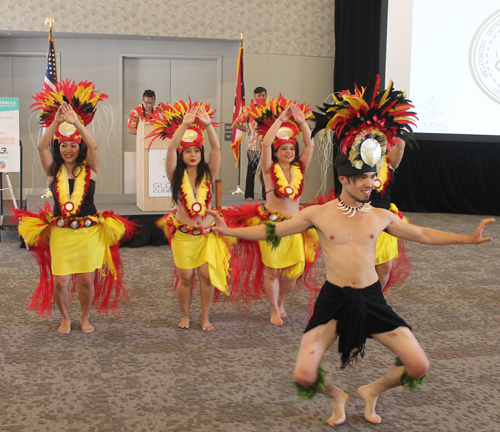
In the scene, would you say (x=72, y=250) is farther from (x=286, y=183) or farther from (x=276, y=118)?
(x=276, y=118)

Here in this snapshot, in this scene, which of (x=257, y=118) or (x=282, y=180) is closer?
(x=282, y=180)

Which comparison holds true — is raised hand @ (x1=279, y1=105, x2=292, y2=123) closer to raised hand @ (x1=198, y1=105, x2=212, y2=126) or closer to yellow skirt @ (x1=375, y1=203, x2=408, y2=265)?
raised hand @ (x1=198, y1=105, x2=212, y2=126)

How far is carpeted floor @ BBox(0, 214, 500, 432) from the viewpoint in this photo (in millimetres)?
2025

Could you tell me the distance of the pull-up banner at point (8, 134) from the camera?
17.5ft

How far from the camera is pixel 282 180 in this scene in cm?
313

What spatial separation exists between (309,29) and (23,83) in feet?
14.8

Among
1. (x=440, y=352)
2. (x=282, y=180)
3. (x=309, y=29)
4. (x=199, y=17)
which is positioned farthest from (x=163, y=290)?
(x=309, y=29)

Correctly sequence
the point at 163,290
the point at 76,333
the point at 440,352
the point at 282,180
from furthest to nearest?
the point at 163,290, the point at 282,180, the point at 76,333, the point at 440,352

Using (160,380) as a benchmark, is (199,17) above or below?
above

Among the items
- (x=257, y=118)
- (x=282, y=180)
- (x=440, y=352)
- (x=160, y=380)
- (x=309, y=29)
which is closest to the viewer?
(x=160, y=380)

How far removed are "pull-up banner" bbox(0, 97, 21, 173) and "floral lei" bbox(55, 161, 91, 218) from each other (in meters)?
2.80

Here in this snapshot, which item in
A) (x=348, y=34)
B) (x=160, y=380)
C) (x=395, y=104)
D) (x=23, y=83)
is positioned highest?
(x=348, y=34)

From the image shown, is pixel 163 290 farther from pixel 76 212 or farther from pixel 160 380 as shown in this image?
pixel 160 380

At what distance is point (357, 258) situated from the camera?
79.2 inches
